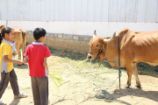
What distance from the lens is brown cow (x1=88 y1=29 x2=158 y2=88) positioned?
794 centimetres

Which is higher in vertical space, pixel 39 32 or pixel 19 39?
pixel 39 32

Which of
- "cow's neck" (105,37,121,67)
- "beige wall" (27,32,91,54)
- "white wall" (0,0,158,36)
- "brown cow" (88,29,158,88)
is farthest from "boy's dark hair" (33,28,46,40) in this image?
"beige wall" (27,32,91,54)

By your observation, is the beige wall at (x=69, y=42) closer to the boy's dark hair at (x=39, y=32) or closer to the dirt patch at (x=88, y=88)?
the dirt patch at (x=88, y=88)

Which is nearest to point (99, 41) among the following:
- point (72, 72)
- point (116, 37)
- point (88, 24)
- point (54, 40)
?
point (116, 37)

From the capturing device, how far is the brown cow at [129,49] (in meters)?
7.94

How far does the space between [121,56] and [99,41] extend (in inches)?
24.2

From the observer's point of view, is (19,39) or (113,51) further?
(19,39)

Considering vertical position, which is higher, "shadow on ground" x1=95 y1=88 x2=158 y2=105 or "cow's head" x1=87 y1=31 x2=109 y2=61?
"cow's head" x1=87 y1=31 x2=109 y2=61

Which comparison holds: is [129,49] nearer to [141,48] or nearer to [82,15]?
[141,48]

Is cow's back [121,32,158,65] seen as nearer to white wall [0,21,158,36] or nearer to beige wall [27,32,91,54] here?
white wall [0,21,158,36]

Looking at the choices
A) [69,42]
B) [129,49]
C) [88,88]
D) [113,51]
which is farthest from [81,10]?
[88,88]

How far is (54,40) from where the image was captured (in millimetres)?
13727

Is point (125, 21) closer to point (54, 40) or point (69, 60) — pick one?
point (69, 60)

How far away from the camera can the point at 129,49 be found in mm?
8125
